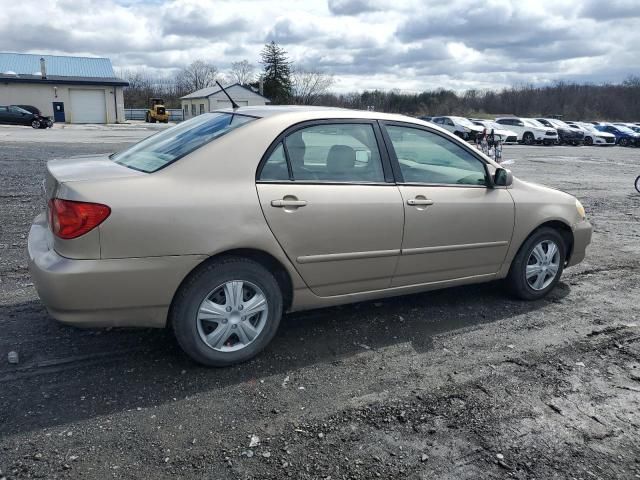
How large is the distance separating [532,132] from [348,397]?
123 ft

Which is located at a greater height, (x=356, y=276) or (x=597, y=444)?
(x=356, y=276)

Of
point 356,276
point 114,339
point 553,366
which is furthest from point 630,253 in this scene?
point 114,339

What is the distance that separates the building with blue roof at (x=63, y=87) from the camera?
49.0m

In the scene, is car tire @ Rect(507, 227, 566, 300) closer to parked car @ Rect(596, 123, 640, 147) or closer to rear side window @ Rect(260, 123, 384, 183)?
rear side window @ Rect(260, 123, 384, 183)

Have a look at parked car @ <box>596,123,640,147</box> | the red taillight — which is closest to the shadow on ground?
the red taillight

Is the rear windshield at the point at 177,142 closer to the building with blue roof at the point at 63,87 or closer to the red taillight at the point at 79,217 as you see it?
the red taillight at the point at 79,217

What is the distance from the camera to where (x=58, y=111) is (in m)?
50.4

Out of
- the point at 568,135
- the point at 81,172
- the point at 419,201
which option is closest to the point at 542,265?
the point at 419,201

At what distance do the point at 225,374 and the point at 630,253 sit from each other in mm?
5826

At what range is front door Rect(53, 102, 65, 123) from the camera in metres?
50.2

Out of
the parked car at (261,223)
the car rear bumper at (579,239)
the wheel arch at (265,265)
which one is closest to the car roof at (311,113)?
the parked car at (261,223)

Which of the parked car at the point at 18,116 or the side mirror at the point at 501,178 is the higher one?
the parked car at the point at 18,116

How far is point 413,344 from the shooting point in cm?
417

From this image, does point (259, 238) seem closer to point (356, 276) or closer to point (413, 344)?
point (356, 276)
